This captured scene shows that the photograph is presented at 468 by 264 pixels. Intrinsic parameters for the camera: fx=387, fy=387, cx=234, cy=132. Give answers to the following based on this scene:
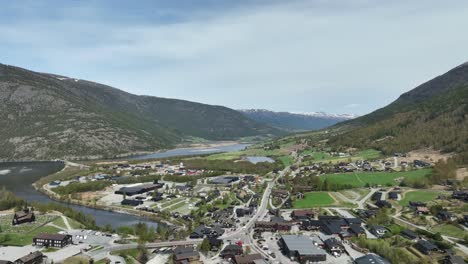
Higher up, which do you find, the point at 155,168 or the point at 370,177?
the point at 370,177

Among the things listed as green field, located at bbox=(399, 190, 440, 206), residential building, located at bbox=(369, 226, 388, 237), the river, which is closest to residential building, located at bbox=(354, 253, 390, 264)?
residential building, located at bbox=(369, 226, 388, 237)

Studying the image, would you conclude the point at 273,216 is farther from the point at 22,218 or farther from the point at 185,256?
the point at 22,218

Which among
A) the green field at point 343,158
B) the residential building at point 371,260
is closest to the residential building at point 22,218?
the residential building at point 371,260

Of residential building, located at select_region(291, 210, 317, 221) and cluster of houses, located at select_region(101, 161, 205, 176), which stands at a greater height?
cluster of houses, located at select_region(101, 161, 205, 176)

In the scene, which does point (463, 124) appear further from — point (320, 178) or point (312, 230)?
point (312, 230)

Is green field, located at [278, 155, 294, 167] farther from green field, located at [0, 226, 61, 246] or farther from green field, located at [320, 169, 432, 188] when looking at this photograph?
green field, located at [0, 226, 61, 246]

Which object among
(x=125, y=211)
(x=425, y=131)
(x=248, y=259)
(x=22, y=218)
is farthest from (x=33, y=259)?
(x=425, y=131)

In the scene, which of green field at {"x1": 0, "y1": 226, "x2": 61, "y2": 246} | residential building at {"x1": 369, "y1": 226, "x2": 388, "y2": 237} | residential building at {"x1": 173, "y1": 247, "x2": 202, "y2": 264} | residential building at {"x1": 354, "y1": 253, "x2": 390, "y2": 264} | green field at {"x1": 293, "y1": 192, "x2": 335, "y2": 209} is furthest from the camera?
green field at {"x1": 293, "y1": 192, "x2": 335, "y2": 209}

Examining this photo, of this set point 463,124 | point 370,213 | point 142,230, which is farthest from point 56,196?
point 463,124
